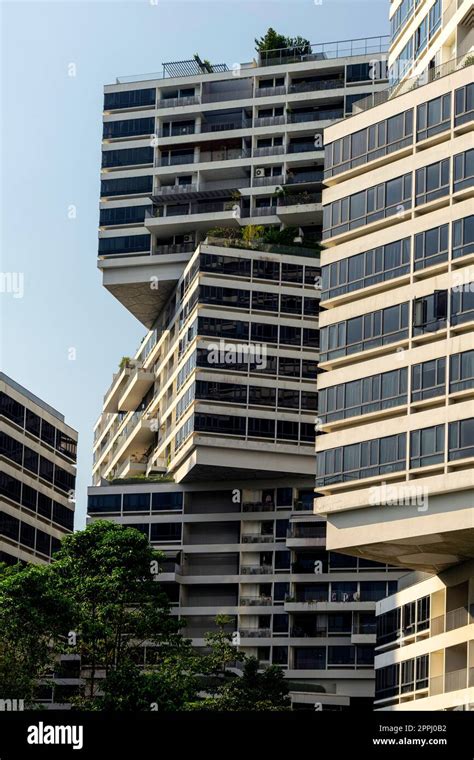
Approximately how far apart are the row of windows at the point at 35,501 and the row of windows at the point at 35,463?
1.30 metres

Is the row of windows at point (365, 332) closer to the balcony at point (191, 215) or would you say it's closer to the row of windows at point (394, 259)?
the row of windows at point (394, 259)

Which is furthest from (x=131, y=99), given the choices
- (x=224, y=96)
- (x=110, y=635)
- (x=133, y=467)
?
(x=110, y=635)

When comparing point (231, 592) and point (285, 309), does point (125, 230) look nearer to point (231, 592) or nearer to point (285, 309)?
point (285, 309)

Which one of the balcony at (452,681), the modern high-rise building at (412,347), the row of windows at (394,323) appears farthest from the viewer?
the balcony at (452,681)

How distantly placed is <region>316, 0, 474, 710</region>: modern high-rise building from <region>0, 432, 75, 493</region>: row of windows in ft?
111

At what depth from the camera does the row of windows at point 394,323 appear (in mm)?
66688

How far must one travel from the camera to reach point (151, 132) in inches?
4811

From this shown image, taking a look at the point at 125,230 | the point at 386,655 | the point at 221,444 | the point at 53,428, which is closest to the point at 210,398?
the point at 221,444

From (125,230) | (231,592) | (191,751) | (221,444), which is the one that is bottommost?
(191,751)

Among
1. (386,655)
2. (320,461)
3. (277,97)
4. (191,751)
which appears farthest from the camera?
(277,97)

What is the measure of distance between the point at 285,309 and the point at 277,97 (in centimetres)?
1995

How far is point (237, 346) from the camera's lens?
109 metres

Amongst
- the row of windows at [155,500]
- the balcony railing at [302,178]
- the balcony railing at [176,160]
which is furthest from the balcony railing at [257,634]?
the balcony railing at [176,160]

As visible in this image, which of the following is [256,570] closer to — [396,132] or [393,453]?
[393,453]
